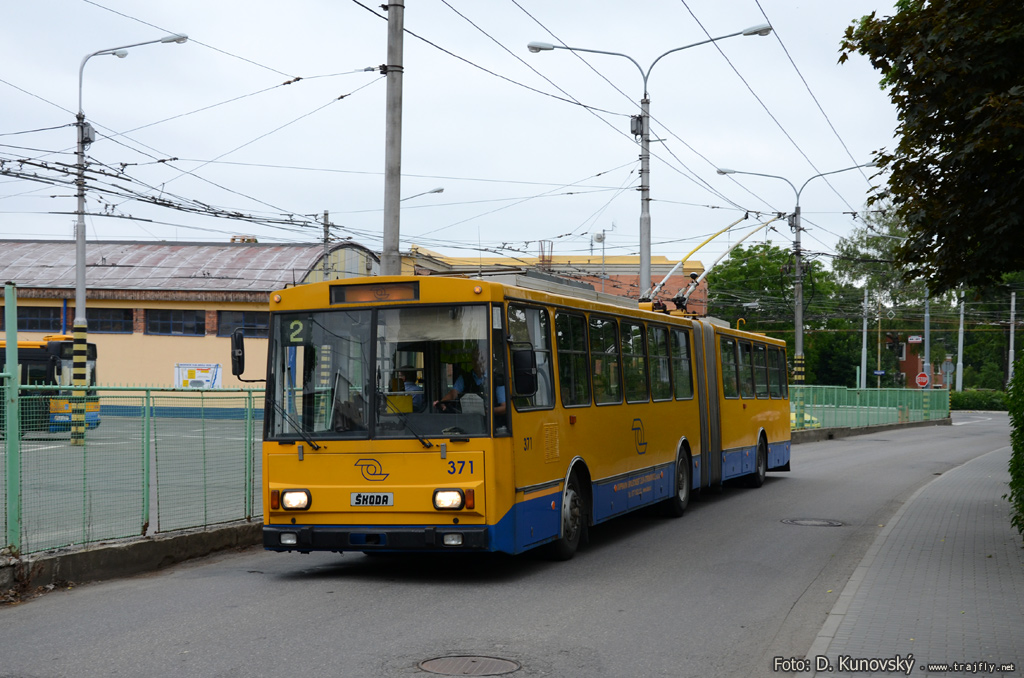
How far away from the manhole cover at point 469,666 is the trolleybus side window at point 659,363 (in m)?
7.88

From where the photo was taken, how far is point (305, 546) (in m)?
9.88

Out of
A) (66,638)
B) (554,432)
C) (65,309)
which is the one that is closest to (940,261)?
(554,432)

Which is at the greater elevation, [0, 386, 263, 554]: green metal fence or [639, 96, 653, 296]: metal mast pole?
[639, 96, 653, 296]: metal mast pole

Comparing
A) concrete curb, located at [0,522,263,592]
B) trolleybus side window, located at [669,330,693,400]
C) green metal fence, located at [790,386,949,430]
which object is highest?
trolleybus side window, located at [669,330,693,400]

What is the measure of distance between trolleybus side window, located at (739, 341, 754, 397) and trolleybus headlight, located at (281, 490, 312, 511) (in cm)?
1083

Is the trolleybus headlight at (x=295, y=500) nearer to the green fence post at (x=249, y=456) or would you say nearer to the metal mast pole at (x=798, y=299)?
the green fence post at (x=249, y=456)

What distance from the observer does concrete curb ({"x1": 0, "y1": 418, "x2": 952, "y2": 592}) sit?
8.98 meters

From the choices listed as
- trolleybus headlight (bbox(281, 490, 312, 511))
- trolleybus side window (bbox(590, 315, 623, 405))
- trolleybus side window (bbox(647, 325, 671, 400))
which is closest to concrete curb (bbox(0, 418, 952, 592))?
trolleybus headlight (bbox(281, 490, 312, 511))

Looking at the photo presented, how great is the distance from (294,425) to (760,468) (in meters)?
12.5

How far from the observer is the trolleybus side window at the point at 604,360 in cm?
1217

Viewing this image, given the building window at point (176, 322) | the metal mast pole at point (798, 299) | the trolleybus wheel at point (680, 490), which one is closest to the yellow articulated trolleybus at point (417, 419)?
the trolleybus wheel at point (680, 490)

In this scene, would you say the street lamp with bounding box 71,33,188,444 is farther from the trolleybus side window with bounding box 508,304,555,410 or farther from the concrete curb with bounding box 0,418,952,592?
the trolleybus side window with bounding box 508,304,555,410

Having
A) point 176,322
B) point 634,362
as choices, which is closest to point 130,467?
point 634,362

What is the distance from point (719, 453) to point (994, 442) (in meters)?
28.5
